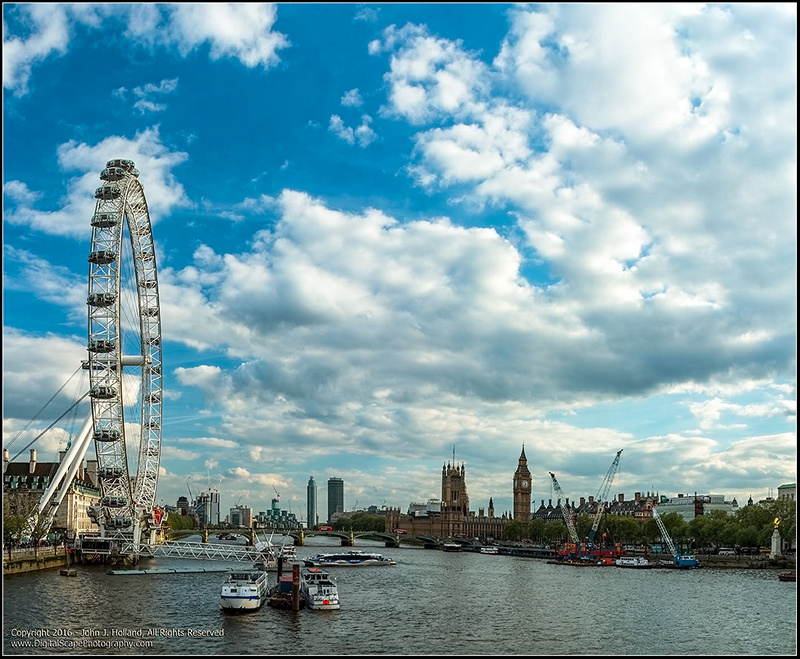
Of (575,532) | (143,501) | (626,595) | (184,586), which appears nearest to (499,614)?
(626,595)

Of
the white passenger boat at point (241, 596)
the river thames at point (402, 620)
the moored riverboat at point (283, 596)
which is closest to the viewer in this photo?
the river thames at point (402, 620)

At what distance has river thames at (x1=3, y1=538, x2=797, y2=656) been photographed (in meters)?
44.2

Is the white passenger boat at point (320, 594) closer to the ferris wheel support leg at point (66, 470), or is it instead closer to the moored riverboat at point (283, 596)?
the moored riverboat at point (283, 596)

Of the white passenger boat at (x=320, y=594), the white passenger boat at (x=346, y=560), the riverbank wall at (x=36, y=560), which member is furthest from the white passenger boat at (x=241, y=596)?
the white passenger boat at (x=346, y=560)

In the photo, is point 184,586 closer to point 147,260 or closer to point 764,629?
point 147,260

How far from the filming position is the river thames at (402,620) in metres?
44.2

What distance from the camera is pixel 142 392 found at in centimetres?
9869

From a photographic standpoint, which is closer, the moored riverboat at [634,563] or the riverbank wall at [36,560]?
the riverbank wall at [36,560]

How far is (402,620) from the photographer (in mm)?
56000

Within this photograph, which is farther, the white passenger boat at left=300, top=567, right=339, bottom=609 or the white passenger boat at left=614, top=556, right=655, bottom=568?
the white passenger boat at left=614, top=556, right=655, bottom=568

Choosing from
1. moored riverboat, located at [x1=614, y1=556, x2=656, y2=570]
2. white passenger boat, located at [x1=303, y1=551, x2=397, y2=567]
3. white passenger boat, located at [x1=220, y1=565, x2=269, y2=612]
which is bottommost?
moored riverboat, located at [x1=614, y1=556, x2=656, y2=570]

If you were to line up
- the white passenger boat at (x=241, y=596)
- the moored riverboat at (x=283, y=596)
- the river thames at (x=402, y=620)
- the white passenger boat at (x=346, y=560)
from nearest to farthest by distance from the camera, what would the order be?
the river thames at (x=402, y=620), the white passenger boat at (x=241, y=596), the moored riverboat at (x=283, y=596), the white passenger boat at (x=346, y=560)

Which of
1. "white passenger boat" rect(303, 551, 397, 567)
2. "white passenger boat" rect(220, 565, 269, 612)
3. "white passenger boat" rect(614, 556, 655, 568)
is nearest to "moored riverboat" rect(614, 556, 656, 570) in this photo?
"white passenger boat" rect(614, 556, 655, 568)

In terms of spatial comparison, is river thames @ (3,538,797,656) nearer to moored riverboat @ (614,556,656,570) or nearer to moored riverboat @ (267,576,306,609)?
moored riverboat @ (267,576,306,609)
